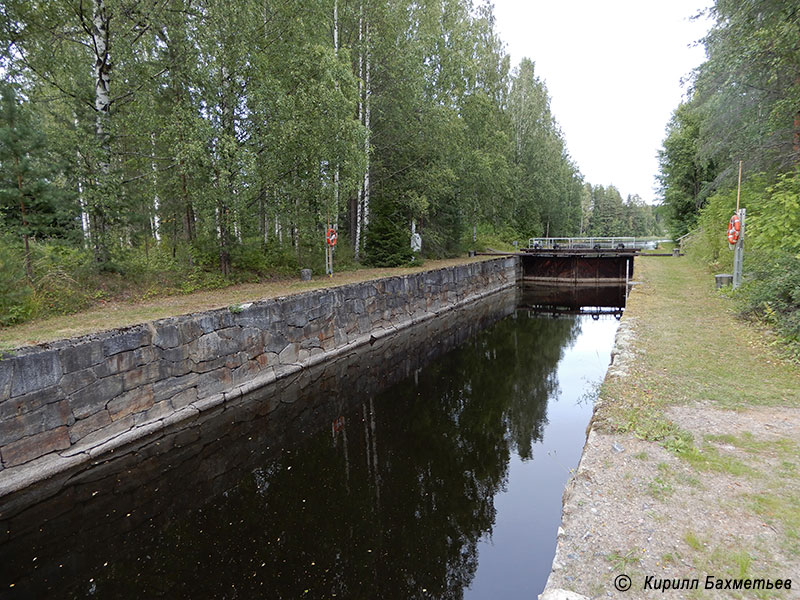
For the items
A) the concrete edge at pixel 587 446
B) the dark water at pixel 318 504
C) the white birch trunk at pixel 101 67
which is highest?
the white birch trunk at pixel 101 67

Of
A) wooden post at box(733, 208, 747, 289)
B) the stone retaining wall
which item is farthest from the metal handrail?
the stone retaining wall

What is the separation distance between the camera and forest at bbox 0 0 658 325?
7891 mm

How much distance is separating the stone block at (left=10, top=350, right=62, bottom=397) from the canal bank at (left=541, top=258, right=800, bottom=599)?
18.1 ft

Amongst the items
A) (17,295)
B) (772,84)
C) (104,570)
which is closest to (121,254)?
(17,295)

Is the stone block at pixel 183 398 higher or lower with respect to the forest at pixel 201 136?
lower

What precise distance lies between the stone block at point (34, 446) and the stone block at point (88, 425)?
0.26ft

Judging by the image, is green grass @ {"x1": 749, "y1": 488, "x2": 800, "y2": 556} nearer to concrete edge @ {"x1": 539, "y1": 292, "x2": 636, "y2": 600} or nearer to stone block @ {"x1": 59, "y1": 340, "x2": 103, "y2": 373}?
concrete edge @ {"x1": 539, "y1": 292, "x2": 636, "y2": 600}

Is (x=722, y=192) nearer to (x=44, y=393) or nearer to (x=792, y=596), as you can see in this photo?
(x=792, y=596)

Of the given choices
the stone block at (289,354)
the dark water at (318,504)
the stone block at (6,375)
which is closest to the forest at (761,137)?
the dark water at (318,504)

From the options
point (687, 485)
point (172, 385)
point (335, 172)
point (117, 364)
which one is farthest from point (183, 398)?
point (335, 172)

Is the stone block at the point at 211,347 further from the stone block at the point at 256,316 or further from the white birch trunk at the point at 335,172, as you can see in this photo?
the white birch trunk at the point at 335,172

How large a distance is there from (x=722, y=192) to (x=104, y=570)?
18169 mm

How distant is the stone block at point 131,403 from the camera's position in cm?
566

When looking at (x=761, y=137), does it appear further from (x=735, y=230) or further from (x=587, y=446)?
(x=587, y=446)
